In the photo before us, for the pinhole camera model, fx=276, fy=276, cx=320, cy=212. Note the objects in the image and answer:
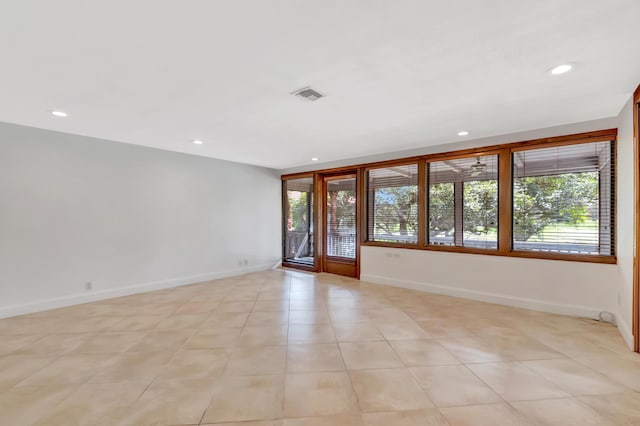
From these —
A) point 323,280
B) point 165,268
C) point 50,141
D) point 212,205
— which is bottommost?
point 323,280

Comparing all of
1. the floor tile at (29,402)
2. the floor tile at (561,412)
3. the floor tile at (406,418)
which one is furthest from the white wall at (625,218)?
the floor tile at (29,402)

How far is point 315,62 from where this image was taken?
2090 mm

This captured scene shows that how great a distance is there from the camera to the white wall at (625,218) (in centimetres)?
279

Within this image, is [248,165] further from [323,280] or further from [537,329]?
[537,329]

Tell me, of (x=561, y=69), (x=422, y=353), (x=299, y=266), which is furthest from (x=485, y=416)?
(x=299, y=266)

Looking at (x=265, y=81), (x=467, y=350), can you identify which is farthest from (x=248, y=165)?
(x=467, y=350)

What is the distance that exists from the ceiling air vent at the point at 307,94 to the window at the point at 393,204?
304 cm

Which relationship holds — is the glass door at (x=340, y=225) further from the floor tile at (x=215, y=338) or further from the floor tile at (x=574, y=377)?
→ the floor tile at (x=574, y=377)

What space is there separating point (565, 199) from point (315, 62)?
3.86 m

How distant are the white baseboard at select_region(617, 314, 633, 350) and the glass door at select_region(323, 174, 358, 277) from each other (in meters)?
3.79

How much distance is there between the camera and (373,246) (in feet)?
18.3

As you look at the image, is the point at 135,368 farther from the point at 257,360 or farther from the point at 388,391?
the point at 388,391

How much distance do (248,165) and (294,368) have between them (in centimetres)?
498

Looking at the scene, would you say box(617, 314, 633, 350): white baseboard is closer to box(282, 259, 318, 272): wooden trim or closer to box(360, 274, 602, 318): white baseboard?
box(360, 274, 602, 318): white baseboard
